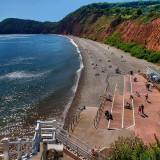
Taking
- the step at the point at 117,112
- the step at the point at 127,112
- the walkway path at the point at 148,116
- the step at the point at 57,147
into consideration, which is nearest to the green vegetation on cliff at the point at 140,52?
the step at the point at 127,112

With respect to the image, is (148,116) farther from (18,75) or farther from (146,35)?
(146,35)

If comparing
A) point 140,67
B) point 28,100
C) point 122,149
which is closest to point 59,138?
point 122,149

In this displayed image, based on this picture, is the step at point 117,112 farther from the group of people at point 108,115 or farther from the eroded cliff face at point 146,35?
the eroded cliff face at point 146,35

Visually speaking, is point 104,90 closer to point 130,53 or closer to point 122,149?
point 122,149

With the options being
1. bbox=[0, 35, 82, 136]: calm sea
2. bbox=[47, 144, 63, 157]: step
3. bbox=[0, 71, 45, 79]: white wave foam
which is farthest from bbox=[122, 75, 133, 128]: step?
bbox=[0, 71, 45, 79]: white wave foam

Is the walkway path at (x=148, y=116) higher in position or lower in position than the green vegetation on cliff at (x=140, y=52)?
lower

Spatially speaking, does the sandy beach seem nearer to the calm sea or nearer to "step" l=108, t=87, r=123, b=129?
the calm sea

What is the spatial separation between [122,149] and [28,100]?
21.4 meters

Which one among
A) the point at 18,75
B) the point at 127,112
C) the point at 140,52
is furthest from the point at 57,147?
the point at 140,52

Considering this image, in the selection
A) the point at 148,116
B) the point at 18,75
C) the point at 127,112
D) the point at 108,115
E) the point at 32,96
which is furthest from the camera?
the point at 18,75

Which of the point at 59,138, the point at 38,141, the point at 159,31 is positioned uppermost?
the point at 159,31

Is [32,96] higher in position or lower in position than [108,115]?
lower

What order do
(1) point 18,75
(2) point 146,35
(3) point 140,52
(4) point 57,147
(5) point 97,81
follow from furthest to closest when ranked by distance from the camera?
(2) point 146,35
(3) point 140,52
(1) point 18,75
(5) point 97,81
(4) point 57,147

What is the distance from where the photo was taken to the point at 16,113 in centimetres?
2398
